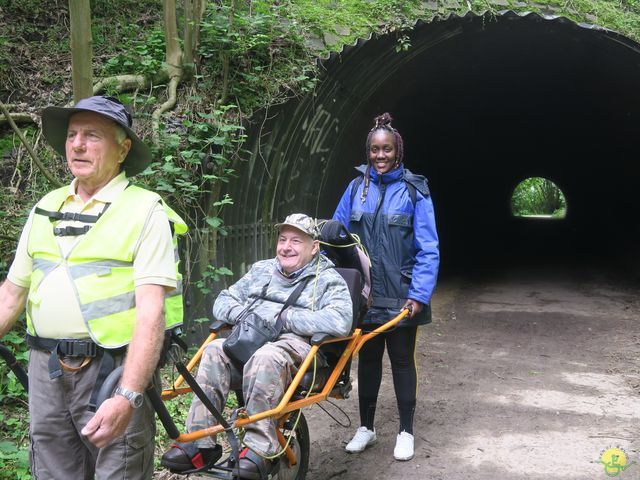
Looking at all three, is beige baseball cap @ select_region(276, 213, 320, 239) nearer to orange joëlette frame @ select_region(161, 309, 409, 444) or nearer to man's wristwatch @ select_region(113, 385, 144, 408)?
orange joëlette frame @ select_region(161, 309, 409, 444)

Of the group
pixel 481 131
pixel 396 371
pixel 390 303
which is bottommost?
pixel 396 371

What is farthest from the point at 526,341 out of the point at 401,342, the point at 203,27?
the point at 203,27

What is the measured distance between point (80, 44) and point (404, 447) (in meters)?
→ 3.56

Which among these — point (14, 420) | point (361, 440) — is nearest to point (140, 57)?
point (14, 420)

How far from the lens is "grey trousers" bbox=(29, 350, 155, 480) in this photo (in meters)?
2.51

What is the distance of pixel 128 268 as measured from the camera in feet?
8.21

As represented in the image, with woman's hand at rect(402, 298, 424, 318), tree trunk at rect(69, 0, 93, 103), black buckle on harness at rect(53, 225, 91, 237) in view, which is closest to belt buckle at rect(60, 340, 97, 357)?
black buckle on harness at rect(53, 225, 91, 237)

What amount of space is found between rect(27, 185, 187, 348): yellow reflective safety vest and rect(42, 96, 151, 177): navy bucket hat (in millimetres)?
278

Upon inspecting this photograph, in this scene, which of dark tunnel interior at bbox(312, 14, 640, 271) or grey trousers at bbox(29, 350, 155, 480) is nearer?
grey trousers at bbox(29, 350, 155, 480)

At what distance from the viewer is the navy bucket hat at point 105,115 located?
2566 mm

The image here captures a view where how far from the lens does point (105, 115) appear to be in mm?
2566

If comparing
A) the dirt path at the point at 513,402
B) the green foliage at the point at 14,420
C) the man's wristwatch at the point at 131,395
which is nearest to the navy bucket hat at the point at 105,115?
the man's wristwatch at the point at 131,395

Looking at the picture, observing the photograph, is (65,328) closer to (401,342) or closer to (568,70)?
(401,342)

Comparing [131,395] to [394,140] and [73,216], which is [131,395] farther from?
[394,140]
